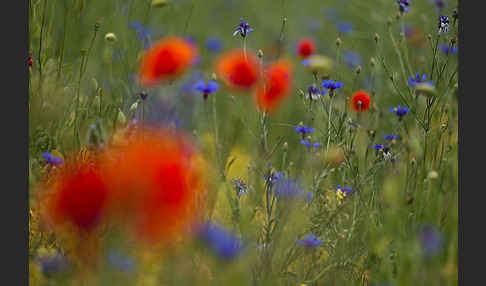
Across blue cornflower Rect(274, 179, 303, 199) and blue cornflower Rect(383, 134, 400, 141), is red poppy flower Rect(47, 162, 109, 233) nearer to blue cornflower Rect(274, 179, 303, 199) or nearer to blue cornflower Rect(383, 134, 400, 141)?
blue cornflower Rect(274, 179, 303, 199)

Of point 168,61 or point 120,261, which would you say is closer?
point 120,261

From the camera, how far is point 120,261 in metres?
0.85

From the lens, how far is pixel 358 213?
52.0 inches

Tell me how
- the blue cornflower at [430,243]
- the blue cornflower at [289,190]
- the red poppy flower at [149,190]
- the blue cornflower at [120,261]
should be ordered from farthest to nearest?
1. the blue cornflower at [289,190]
2. the blue cornflower at [430,243]
3. the blue cornflower at [120,261]
4. the red poppy flower at [149,190]

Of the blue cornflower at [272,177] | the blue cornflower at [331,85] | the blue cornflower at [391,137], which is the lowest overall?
the blue cornflower at [272,177]

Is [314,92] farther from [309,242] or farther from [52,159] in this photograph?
[52,159]

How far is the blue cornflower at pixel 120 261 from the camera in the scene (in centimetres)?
83

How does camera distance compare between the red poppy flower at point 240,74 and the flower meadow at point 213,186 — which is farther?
the red poppy flower at point 240,74

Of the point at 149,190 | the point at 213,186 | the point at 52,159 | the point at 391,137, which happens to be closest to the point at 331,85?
the point at 391,137

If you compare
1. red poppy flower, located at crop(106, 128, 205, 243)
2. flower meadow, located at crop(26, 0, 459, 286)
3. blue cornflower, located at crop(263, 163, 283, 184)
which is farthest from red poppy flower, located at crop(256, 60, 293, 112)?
red poppy flower, located at crop(106, 128, 205, 243)

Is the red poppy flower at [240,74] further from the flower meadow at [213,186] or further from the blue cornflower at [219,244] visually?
the blue cornflower at [219,244]

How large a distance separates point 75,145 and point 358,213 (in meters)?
0.61

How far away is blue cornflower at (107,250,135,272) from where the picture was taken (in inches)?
32.6

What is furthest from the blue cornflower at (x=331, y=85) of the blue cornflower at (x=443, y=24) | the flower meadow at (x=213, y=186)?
the blue cornflower at (x=443, y=24)
